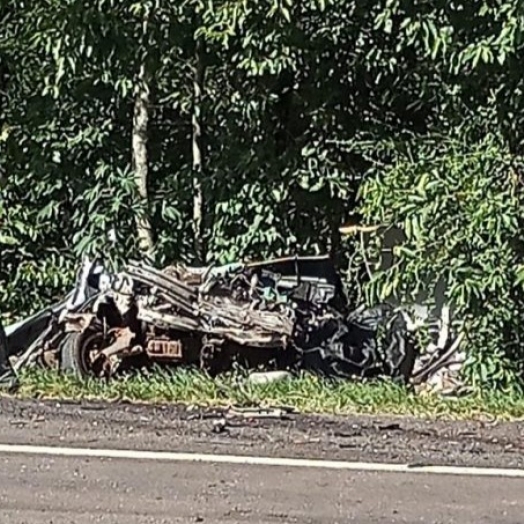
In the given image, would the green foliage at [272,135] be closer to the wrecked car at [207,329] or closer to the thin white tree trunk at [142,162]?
the thin white tree trunk at [142,162]

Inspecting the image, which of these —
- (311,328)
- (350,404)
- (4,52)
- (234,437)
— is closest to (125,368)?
(311,328)

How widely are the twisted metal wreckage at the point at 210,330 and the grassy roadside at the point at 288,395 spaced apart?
1.90ft

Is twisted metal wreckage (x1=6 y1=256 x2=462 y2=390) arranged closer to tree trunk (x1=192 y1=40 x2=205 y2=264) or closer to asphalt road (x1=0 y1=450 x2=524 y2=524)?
tree trunk (x1=192 y1=40 x2=205 y2=264)

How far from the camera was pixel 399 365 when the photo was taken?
1016 centimetres

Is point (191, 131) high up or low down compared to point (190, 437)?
up

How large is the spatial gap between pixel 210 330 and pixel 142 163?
2.55m

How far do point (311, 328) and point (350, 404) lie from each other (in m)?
1.81

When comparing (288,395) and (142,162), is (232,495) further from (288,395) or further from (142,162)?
(142,162)

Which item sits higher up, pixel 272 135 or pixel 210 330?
pixel 272 135

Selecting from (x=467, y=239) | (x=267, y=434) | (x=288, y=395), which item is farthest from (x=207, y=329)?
(x=267, y=434)

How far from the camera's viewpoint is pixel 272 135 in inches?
452

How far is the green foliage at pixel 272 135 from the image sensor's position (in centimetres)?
909

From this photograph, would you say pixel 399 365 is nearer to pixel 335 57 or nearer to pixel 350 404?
pixel 350 404

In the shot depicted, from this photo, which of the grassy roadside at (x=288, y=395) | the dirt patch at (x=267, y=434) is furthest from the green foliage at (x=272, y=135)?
the dirt patch at (x=267, y=434)
